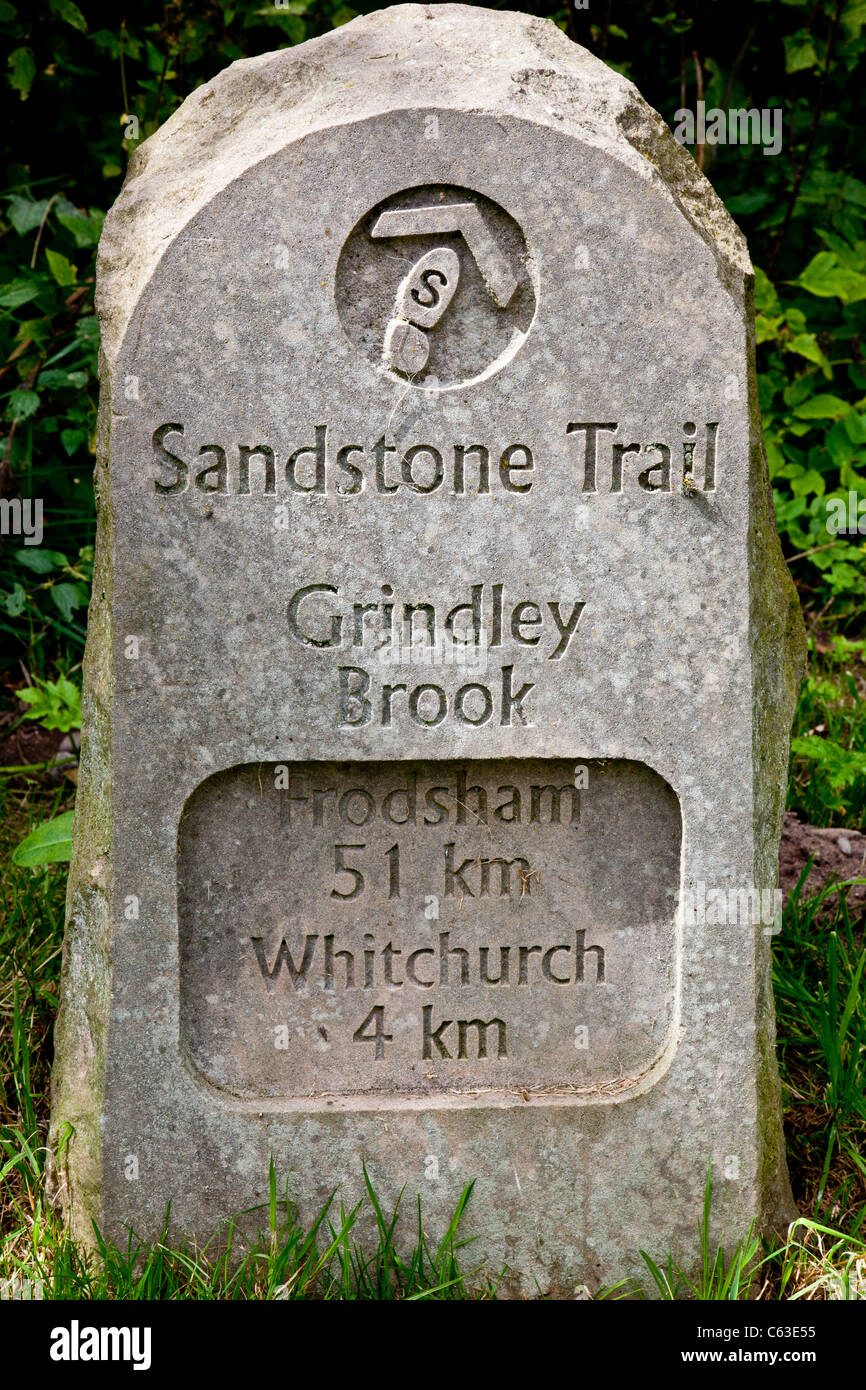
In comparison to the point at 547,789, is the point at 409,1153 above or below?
below

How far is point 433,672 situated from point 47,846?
1.06 metres

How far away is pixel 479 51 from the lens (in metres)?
2.07

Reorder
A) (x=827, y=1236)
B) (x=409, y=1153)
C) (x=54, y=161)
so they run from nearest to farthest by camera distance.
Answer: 1. (x=409, y=1153)
2. (x=827, y=1236)
3. (x=54, y=161)

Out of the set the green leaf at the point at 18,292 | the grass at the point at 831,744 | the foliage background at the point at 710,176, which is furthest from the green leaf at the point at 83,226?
the grass at the point at 831,744

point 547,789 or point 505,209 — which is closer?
point 505,209

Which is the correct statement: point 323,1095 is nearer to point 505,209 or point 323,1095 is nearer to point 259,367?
point 259,367

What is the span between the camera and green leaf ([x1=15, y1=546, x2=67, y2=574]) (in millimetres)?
3629

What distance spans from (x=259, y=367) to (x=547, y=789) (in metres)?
0.81

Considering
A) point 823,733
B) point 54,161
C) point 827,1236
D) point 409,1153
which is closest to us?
point 409,1153

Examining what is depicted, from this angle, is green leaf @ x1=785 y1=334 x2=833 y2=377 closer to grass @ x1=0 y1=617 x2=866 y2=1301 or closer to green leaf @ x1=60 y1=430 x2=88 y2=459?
grass @ x1=0 y1=617 x2=866 y2=1301

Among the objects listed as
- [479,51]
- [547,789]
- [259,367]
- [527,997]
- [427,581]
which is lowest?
[527,997]

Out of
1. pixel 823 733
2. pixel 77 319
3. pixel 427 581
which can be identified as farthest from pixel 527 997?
pixel 77 319

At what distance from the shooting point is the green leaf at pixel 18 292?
3574 mm

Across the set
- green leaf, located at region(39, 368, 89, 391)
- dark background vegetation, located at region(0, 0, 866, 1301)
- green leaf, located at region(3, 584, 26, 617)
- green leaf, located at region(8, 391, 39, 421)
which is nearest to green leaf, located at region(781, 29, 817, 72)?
dark background vegetation, located at region(0, 0, 866, 1301)
